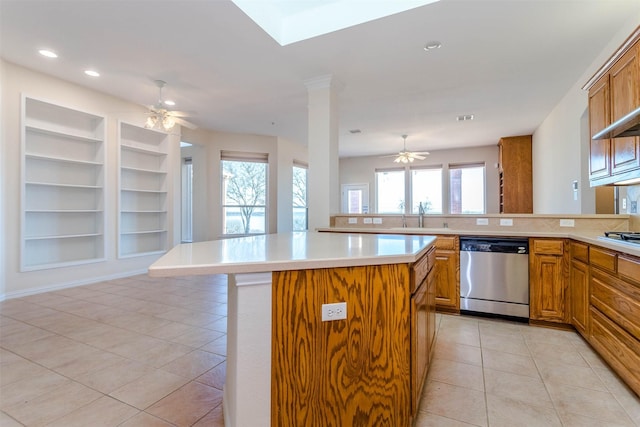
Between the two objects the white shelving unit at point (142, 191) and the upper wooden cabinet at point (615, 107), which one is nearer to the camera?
the upper wooden cabinet at point (615, 107)

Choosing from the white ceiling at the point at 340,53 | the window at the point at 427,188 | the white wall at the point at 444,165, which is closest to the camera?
the white ceiling at the point at 340,53

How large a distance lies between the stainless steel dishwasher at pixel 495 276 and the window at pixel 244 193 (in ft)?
15.3

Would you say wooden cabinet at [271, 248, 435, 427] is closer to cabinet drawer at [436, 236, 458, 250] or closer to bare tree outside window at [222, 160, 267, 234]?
cabinet drawer at [436, 236, 458, 250]

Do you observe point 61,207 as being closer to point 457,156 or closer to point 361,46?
point 361,46

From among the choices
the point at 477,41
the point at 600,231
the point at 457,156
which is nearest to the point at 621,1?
the point at 477,41

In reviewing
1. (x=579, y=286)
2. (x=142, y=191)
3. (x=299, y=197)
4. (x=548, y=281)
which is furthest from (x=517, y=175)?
(x=142, y=191)

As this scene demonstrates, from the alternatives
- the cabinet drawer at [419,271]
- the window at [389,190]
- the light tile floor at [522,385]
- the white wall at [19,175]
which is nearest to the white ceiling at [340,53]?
the white wall at [19,175]

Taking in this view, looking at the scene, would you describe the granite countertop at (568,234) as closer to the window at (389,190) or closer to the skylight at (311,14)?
the skylight at (311,14)

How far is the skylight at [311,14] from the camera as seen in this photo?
8.35ft

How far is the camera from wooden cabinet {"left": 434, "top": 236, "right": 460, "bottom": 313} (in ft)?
10.3

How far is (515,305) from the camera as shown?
294cm

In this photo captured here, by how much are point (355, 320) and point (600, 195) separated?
3.89 metres

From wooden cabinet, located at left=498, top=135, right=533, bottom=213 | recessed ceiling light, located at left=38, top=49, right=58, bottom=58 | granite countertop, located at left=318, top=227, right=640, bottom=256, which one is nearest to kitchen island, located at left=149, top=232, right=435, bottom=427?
granite countertop, located at left=318, top=227, right=640, bottom=256

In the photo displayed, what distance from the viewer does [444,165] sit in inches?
313
